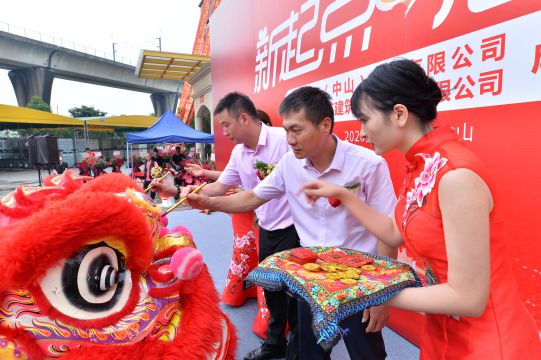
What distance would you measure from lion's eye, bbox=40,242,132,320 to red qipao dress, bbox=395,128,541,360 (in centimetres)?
77

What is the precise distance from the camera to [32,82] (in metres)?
22.2

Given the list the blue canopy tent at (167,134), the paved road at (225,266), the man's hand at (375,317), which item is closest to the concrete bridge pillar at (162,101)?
the blue canopy tent at (167,134)

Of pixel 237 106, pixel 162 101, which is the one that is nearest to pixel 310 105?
pixel 237 106

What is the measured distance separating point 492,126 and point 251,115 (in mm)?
1292

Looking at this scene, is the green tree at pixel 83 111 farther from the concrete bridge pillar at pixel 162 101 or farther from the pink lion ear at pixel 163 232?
the pink lion ear at pixel 163 232

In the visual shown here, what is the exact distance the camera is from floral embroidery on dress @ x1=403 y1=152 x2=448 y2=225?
74cm

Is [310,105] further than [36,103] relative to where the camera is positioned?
No

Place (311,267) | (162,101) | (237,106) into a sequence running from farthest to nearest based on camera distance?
(162,101)
(237,106)
(311,267)

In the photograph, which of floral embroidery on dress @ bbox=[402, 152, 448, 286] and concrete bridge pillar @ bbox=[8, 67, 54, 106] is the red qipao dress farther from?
concrete bridge pillar @ bbox=[8, 67, 54, 106]

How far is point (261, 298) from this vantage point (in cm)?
231

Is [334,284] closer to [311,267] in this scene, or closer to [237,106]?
[311,267]

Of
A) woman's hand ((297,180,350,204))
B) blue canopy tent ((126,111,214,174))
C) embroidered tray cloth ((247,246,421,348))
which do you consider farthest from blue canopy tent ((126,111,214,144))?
embroidered tray cloth ((247,246,421,348))

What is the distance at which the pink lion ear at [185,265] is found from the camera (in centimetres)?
101

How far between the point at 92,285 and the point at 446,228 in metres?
0.85
